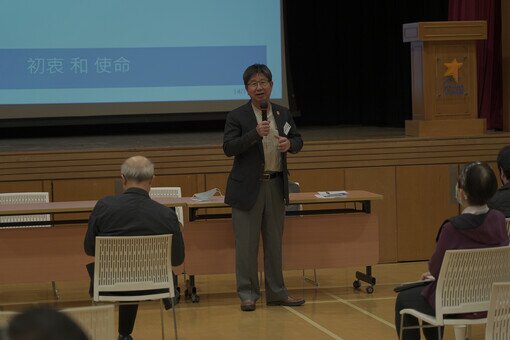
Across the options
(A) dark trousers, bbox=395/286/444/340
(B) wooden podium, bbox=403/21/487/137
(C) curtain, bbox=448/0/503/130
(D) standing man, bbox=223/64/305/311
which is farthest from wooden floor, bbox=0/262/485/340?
(C) curtain, bbox=448/0/503/130

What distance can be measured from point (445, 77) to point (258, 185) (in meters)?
2.75

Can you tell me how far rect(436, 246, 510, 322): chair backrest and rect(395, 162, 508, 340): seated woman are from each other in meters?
0.08

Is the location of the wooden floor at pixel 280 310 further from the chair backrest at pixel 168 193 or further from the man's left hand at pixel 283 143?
the man's left hand at pixel 283 143

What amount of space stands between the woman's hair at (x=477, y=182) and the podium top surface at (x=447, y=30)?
12.6 feet

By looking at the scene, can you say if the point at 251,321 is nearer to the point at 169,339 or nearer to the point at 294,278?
the point at 169,339

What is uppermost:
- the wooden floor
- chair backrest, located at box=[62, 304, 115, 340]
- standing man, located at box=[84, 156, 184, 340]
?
standing man, located at box=[84, 156, 184, 340]

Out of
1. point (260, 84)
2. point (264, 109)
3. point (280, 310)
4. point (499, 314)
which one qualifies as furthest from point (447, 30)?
point (499, 314)

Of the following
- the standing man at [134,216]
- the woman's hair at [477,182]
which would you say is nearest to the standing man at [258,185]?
the standing man at [134,216]

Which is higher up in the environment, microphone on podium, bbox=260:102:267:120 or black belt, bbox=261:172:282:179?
microphone on podium, bbox=260:102:267:120

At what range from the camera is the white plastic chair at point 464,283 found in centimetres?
378

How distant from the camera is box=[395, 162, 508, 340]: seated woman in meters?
3.81

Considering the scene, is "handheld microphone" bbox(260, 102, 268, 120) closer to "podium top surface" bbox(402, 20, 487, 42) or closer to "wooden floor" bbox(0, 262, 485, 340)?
"wooden floor" bbox(0, 262, 485, 340)

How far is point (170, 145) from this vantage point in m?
7.77

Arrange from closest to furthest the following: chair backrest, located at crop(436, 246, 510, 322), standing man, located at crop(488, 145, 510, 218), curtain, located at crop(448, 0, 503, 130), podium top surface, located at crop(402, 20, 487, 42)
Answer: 1. chair backrest, located at crop(436, 246, 510, 322)
2. standing man, located at crop(488, 145, 510, 218)
3. podium top surface, located at crop(402, 20, 487, 42)
4. curtain, located at crop(448, 0, 503, 130)
